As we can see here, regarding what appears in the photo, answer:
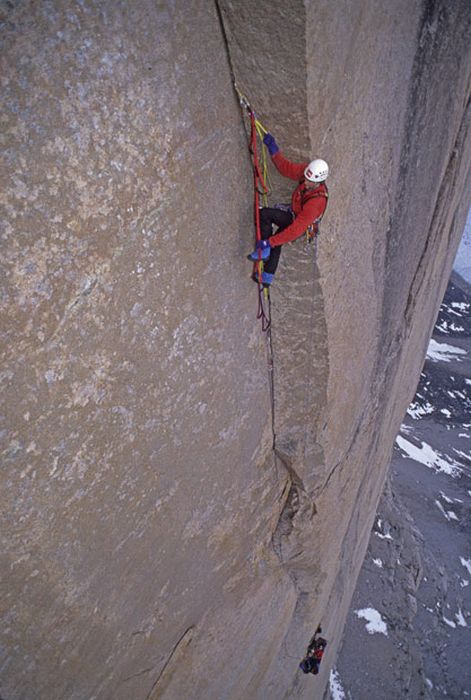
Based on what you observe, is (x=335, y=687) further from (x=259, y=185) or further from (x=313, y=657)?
(x=259, y=185)

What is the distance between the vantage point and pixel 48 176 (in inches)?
81.3

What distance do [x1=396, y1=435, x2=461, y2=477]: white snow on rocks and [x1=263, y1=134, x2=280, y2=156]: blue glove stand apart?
55.9ft

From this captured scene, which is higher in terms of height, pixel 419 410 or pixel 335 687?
pixel 419 410

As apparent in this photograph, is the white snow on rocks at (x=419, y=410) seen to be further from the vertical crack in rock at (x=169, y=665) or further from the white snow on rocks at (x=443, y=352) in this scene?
the vertical crack in rock at (x=169, y=665)

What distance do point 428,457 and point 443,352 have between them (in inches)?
434

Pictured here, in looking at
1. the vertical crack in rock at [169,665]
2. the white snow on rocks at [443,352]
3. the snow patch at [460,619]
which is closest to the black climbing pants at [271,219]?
the vertical crack in rock at [169,665]

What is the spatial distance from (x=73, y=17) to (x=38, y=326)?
130 centimetres

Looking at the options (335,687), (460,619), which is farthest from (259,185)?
(460,619)

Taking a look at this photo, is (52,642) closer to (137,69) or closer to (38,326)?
(38,326)

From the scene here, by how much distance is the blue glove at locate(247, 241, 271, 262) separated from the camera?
11.2ft

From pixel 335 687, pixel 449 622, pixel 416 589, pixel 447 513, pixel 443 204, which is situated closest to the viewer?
pixel 443 204

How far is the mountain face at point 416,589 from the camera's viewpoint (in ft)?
34.1

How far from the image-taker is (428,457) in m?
18.3

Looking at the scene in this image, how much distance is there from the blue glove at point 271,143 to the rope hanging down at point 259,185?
4 cm
